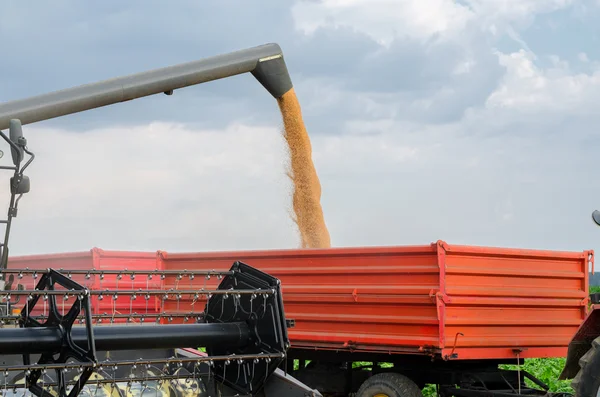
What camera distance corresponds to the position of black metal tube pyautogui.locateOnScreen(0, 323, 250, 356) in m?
5.02

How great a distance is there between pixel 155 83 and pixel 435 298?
418 centimetres

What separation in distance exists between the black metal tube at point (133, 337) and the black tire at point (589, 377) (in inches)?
94.1

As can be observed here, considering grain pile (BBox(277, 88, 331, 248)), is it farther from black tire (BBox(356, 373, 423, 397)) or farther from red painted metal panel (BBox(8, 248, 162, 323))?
black tire (BBox(356, 373, 423, 397))

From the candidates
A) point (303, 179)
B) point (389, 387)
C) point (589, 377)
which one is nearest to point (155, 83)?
point (303, 179)

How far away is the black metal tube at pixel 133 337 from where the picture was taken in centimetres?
502

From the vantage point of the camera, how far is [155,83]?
33.9ft

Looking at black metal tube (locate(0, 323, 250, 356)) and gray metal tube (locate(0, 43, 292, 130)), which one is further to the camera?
gray metal tube (locate(0, 43, 292, 130))

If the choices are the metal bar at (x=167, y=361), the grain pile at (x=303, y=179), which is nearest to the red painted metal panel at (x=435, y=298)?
the grain pile at (x=303, y=179)

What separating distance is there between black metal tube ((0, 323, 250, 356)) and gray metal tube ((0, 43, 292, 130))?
4.24 meters

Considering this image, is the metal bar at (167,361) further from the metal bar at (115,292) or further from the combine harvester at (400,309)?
the combine harvester at (400,309)

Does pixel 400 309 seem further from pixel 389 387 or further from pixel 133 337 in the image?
pixel 133 337

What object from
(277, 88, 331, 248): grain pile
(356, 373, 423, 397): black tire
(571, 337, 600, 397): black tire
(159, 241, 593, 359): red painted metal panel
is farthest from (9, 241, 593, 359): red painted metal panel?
(277, 88, 331, 248): grain pile

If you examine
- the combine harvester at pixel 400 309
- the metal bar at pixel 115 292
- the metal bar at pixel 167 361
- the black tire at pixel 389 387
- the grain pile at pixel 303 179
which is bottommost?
the metal bar at pixel 167 361

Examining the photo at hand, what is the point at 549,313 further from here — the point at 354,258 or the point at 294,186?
the point at 294,186
